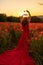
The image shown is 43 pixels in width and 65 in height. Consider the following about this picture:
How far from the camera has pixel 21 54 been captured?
1.35 meters

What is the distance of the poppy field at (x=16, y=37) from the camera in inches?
53.5

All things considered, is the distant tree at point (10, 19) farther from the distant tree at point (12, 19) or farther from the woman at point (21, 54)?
the woman at point (21, 54)

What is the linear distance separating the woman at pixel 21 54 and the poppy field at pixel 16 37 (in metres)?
0.04

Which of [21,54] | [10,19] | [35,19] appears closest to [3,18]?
→ [10,19]

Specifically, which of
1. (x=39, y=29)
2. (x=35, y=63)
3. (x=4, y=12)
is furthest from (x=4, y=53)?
(x=4, y=12)

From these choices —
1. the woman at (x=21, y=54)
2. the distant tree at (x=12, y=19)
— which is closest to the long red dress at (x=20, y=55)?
the woman at (x=21, y=54)

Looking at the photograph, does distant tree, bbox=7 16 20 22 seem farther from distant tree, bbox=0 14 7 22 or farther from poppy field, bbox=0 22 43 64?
poppy field, bbox=0 22 43 64

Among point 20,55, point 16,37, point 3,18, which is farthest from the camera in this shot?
point 3,18

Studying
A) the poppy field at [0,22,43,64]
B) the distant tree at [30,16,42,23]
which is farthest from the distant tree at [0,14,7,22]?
the distant tree at [30,16,42,23]

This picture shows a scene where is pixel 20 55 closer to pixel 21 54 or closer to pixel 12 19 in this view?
pixel 21 54

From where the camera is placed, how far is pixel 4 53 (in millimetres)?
1381

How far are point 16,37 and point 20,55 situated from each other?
185 millimetres

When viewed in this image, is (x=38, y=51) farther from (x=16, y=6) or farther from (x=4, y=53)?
(x=16, y=6)

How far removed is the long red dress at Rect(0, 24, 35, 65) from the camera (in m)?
1.30
